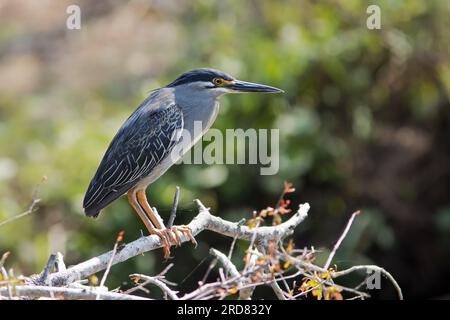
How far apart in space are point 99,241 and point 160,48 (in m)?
3.99

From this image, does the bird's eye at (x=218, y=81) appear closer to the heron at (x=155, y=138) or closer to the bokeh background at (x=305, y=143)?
the heron at (x=155, y=138)

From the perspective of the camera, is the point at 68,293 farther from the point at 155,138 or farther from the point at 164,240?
the point at 155,138

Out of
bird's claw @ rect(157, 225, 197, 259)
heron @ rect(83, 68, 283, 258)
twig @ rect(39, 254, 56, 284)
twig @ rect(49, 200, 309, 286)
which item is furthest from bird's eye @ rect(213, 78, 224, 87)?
twig @ rect(39, 254, 56, 284)

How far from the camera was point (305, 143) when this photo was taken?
8211 millimetres

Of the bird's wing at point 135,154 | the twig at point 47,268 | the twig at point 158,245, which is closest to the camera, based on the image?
the twig at point 47,268

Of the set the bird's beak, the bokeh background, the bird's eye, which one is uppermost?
the bird's eye

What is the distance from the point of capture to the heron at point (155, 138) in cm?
472

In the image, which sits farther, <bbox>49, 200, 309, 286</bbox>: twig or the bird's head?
the bird's head

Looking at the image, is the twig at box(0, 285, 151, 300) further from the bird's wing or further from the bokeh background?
the bokeh background

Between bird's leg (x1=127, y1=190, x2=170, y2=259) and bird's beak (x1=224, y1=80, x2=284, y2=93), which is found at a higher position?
bird's beak (x1=224, y1=80, x2=284, y2=93)

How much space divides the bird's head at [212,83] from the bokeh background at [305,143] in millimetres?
2528

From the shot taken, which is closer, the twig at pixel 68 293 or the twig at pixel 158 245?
the twig at pixel 68 293

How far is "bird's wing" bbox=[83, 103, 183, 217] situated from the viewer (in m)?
4.71

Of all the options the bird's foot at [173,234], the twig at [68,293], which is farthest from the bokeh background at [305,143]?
the twig at [68,293]
